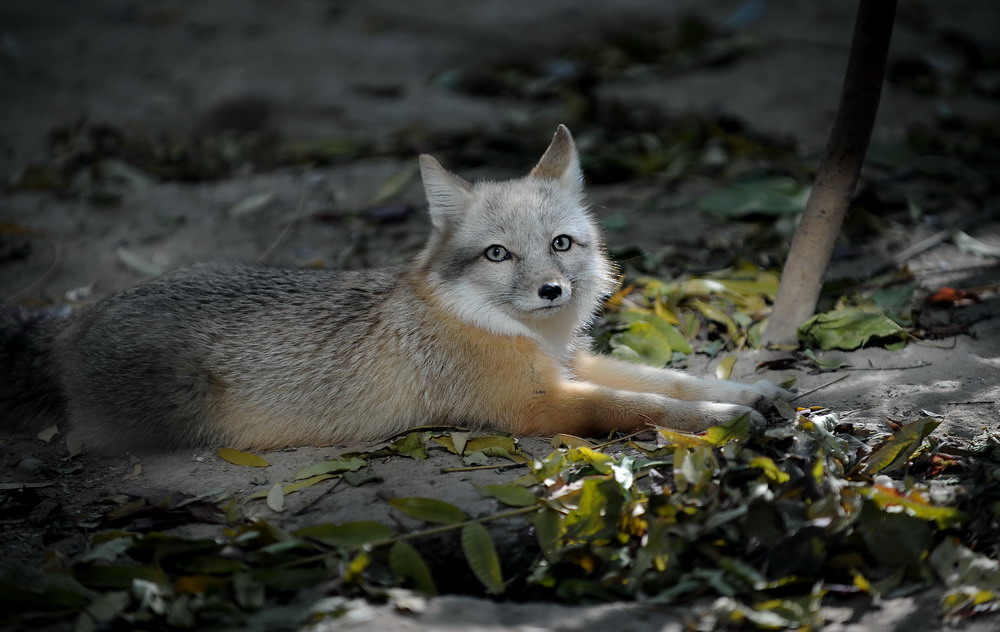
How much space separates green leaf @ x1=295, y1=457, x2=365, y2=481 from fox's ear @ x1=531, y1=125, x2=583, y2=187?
207 centimetres

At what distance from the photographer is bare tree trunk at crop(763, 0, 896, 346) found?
4.88m

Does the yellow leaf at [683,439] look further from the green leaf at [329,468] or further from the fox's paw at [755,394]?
the green leaf at [329,468]

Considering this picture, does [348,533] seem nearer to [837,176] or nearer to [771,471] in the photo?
[771,471]

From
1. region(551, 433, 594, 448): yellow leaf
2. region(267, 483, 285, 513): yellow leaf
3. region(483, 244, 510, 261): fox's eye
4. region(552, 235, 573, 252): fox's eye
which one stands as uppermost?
region(552, 235, 573, 252): fox's eye

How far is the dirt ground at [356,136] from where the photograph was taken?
4.52m

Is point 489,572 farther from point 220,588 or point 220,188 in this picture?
point 220,188

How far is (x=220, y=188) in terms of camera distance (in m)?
8.43

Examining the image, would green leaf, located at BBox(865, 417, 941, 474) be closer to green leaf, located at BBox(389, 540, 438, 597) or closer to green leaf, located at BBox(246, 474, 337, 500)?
green leaf, located at BBox(389, 540, 438, 597)

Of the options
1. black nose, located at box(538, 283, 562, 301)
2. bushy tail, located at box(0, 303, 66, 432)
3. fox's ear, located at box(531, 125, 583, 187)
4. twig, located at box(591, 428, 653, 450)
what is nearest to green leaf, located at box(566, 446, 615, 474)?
twig, located at box(591, 428, 653, 450)

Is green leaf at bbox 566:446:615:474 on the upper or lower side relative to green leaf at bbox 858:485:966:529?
lower

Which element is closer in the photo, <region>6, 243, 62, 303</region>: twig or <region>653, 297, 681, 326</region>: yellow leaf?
<region>653, 297, 681, 326</region>: yellow leaf

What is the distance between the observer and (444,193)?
529 cm

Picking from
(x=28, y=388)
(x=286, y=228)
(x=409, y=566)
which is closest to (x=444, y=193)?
(x=409, y=566)

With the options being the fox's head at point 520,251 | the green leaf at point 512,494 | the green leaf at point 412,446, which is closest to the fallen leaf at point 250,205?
the fox's head at point 520,251
